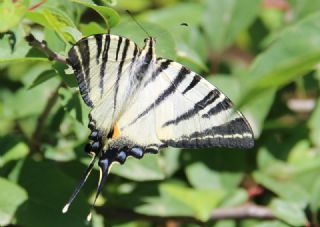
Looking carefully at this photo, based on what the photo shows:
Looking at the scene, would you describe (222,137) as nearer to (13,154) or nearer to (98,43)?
(98,43)

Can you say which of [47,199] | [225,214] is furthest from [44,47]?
[225,214]

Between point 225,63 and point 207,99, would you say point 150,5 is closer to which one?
point 225,63

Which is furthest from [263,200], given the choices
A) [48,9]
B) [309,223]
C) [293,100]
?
[48,9]

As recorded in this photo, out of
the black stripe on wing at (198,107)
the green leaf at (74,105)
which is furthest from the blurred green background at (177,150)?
the black stripe on wing at (198,107)

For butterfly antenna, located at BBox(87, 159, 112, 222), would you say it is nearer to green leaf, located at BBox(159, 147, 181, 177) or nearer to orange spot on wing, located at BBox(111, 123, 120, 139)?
orange spot on wing, located at BBox(111, 123, 120, 139)

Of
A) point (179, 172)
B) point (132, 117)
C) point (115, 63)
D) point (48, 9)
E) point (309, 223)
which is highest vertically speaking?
point (48, 9)

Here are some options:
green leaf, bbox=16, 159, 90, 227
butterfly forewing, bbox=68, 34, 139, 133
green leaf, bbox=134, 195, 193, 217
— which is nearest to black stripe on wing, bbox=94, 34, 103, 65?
butterfly forewing, bbox=68, 34, 139, 133

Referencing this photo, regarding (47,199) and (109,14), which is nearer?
(109,14)
